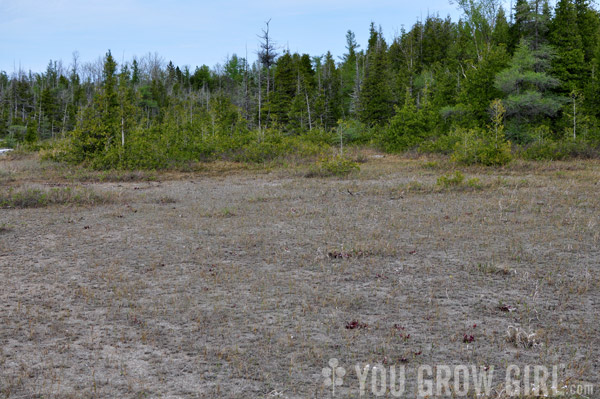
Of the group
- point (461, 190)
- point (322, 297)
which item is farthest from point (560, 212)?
point (322, 297)

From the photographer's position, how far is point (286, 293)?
6.88 metres

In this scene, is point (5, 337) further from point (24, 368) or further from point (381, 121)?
point (381, 121)

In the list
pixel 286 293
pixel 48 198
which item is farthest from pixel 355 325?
pixel 48 198

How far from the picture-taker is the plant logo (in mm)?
4359

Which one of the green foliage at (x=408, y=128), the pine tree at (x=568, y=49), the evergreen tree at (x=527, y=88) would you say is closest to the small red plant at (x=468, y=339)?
the green foliage at (x=408, y=128)

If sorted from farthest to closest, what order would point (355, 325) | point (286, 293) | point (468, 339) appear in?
point (286, 293) → point (355, 325) → point (468, 339)

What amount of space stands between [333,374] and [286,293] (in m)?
2.43

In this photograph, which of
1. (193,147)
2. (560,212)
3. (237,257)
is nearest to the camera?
(237,257)

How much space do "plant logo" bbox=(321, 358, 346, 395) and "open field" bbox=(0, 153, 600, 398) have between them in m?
0.06

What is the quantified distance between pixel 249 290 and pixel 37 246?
215 inches

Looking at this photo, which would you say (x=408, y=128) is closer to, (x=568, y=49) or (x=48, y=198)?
(x=568, y=49)

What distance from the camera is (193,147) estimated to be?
29.1 m

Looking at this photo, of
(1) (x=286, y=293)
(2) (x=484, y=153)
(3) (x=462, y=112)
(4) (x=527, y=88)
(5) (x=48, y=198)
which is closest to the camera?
(1) (x=286, y=293)

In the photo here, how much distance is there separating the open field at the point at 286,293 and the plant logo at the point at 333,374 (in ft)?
0.20
